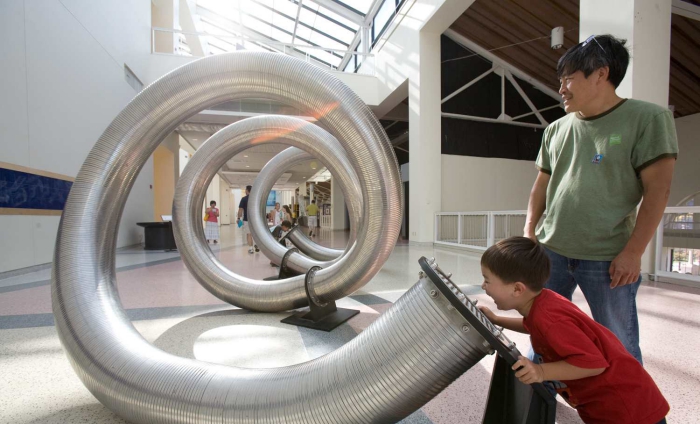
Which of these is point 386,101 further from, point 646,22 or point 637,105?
point 637,105

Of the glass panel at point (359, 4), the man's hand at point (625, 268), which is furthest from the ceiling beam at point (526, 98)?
the man's hand at point (625, 268)

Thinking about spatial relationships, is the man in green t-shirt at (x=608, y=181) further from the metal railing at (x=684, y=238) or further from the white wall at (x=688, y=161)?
the white wall at (x=688, y=161)

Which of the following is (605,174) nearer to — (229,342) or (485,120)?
(229,342)

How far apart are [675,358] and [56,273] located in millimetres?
3145

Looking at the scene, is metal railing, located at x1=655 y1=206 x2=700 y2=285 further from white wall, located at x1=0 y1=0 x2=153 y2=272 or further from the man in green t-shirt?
white wall, located at x1=0 y1=0 x2=153 y2=272

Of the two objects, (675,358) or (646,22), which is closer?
(675,358)

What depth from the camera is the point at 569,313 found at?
0.96 metres

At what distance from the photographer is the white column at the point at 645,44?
3.91 metres

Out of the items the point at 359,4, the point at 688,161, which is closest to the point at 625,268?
the point at 359,4

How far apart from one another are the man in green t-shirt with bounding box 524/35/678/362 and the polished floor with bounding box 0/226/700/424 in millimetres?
603

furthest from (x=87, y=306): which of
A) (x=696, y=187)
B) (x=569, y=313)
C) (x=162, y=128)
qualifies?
(x=696, y=187)

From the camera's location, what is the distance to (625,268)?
112 cm

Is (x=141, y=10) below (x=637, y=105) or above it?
above

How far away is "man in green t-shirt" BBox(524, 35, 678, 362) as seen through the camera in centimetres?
110
